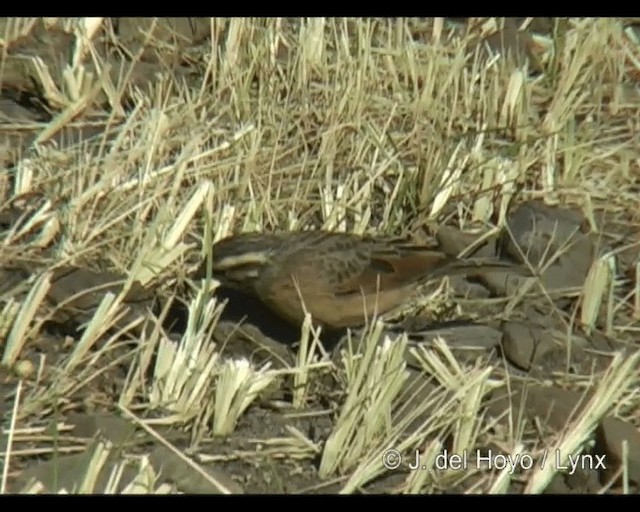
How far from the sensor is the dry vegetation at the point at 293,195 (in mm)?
7594

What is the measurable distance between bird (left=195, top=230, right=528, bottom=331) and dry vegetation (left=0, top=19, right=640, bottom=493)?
24cm

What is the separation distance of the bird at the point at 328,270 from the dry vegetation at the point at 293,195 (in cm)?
24

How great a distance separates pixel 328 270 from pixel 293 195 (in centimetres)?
81

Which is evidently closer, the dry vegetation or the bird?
the dry vegetation

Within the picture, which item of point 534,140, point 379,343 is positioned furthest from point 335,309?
point 534,140

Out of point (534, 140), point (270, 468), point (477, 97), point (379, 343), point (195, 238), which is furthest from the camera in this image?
point (477, 97)

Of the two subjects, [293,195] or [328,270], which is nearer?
[328,270]

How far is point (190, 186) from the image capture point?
31.8 ft

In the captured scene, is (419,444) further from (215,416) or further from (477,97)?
(477,97)

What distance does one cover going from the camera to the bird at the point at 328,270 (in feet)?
28.9

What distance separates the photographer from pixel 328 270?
8.95m

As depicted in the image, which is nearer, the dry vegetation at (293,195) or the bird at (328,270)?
the dry vegetation at (293,195)

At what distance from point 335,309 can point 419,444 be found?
1349 mm

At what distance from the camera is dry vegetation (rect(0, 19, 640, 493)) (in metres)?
7.59
